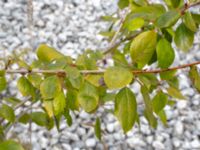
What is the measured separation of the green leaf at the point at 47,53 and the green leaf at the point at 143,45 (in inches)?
6.8

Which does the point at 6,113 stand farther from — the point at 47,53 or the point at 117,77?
the point at 117,77

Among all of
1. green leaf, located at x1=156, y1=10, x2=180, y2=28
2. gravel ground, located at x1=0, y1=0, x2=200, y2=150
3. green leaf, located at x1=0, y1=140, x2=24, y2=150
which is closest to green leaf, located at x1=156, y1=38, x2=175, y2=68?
green leaf, located at x1=156, y1=10, x2=180, y2=28

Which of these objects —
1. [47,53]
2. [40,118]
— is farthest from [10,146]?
[40,118]

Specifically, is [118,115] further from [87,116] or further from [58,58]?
[87,116]

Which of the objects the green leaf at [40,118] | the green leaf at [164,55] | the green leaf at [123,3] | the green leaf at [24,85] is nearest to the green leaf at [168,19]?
the green leaf at [164,55]

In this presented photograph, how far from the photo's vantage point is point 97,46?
106 inches

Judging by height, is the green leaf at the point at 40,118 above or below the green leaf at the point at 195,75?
below

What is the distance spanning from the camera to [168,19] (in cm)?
78

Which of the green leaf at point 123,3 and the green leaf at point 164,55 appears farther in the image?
the green leaf at point 123,3

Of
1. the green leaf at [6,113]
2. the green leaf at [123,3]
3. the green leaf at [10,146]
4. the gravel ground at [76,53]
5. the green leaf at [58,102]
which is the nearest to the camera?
the green leaf at [10,146]

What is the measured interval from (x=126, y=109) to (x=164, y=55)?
0.15 m

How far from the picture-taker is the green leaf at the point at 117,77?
2.20ft

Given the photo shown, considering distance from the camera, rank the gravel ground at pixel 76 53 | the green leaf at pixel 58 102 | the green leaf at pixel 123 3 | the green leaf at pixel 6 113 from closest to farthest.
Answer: the green leaf at pixel 58 102
the green leaf at pixel 6 113
the green leaf at pixel 123 3
the gravel ground at pixel 76 53

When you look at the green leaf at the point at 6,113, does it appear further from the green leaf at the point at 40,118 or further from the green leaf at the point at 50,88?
the green leaf at the point at 40,118
